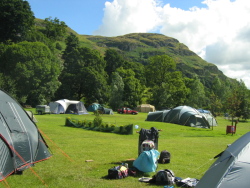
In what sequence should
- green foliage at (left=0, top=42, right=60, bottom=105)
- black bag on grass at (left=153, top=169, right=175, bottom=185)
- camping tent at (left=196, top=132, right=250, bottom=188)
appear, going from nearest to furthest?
camping tent at (left=196, top=132, right=250, bottom=188) < black bag on grass at (left=153, top=169, right=175, bottom=185) < green foliage at (left=0, top=42, right=60, bottom=105)

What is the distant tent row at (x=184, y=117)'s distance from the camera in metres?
30.4

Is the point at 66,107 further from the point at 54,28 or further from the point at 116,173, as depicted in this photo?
the point at 54,28

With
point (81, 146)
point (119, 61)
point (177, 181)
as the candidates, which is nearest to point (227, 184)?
point (177, 181)

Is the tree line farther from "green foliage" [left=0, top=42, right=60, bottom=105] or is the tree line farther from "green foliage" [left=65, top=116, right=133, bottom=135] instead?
"green foliage" [left=65, top=116, right=133, bottom=135]

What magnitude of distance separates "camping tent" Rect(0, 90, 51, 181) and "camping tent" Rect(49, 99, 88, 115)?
Result: 31.8m

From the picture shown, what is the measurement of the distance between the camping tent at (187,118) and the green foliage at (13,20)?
44543mm

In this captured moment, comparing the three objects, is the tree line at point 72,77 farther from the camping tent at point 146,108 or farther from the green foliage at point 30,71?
the camping tent at point 146,108

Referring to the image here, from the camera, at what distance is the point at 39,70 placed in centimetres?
5109

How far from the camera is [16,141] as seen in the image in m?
8.48

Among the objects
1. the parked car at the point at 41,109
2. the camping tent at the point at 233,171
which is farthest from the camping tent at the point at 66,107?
the camping tent at the point at 233,171

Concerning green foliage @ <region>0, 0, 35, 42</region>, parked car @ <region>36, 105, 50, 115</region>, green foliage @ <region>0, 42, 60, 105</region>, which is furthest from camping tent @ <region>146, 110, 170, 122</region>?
green foliage @ <region>0, 0, 35, 42</region>

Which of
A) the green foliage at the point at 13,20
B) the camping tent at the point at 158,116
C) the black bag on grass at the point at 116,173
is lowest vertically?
the black bag on grass at the point at 116,173

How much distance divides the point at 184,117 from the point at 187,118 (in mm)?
477

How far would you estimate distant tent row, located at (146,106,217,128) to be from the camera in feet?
99.8
